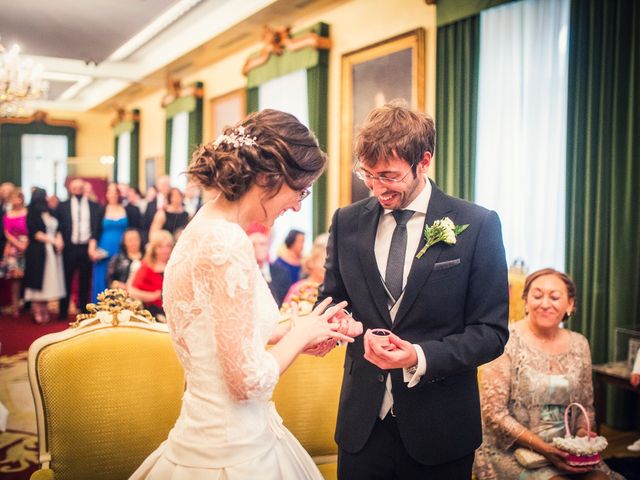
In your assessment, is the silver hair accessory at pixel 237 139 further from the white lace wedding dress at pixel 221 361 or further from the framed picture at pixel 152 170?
the framed picture at pixel 152 170

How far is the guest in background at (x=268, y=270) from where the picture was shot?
4859mm

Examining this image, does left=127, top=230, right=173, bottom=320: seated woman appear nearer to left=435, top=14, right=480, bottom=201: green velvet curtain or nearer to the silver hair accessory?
left=435, top=14, right=480, bottom=201: green velvet curtain

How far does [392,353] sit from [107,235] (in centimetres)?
716

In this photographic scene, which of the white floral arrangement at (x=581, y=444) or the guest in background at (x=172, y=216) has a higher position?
the guest in background at (x=172, y=216)

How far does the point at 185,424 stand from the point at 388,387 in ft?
1.93

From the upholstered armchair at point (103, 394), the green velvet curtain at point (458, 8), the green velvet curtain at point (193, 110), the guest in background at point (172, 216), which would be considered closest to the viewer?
the upholstered armchair at point (103, 394)

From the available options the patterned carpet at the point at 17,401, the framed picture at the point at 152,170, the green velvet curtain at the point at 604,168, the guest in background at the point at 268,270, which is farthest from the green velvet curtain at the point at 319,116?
the framed picture at the point at 152,170

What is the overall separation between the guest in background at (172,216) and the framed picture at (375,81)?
6.23 ft

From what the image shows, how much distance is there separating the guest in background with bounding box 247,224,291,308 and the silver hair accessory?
10.00ft

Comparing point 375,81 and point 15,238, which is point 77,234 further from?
point 375,81

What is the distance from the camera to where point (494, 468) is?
2.62m

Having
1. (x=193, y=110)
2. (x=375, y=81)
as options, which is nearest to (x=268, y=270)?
(x=375, y=81)

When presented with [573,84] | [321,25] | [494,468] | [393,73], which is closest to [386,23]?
[393,73]

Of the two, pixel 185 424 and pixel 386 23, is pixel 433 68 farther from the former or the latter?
pixel 185 424
